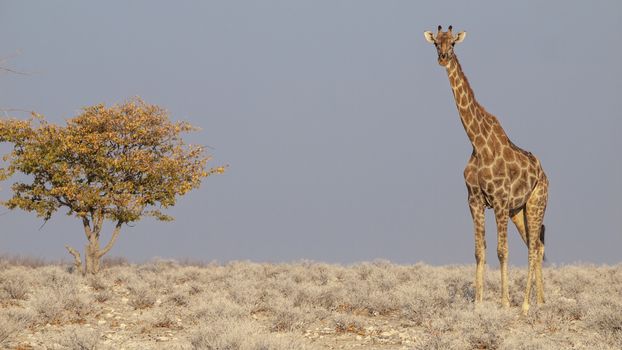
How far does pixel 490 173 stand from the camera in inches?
634

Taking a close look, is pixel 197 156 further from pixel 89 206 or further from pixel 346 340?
pixel 346 340

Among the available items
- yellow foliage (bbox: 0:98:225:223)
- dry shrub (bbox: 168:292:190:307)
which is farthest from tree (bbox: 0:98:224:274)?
dry shrub (bbox: 168:292:190:307)

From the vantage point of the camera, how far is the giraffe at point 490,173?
627 inches

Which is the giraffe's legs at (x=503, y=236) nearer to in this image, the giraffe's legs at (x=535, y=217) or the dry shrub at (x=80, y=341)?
the giraffe's legs at (x=535, y=217)

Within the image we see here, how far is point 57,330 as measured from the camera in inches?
611

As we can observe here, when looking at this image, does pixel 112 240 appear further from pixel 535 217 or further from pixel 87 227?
pixel 535 217

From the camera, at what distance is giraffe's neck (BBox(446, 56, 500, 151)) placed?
16.4 metres

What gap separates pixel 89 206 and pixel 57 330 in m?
15.8

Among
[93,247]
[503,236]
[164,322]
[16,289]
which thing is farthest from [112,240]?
[503,236]

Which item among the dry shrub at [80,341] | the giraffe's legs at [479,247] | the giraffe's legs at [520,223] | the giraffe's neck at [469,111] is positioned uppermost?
the giraffe's neck at [469,111]

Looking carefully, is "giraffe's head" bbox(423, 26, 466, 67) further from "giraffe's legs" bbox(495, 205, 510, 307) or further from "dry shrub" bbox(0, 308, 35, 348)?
"dry shrub" bbox(0, 308, 35, 348)

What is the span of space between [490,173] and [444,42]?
3.12 meters

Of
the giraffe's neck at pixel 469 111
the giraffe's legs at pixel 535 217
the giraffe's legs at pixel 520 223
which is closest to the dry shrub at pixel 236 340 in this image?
the giraffe's neck at pixel 469 111

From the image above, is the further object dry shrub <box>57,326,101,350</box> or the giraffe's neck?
the giraffe's neck
